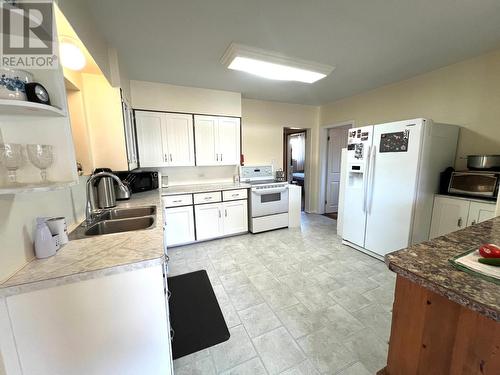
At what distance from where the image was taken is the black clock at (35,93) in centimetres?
80

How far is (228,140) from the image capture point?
3.71m

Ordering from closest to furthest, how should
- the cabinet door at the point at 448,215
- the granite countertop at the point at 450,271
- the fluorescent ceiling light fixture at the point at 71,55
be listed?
the granite countertop at the point at 450,271
the fluorescent ceiling light fixture at the point at 71,55
the cabinet door at the point at 448,215

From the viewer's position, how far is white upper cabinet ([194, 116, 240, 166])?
3.51m

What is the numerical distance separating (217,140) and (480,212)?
11.8ft

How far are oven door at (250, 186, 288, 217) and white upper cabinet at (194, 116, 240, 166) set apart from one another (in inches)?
32.1

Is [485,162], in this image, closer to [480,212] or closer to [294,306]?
[480,212]

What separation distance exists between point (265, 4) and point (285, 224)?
128 inches

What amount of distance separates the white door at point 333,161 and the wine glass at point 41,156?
4844 millimetres

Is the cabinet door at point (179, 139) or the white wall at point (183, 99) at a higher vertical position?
the white wall at point (183, 99)

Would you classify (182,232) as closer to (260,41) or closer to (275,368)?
(275,368)

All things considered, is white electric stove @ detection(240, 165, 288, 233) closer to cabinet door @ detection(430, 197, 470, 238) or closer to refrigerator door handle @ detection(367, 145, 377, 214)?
refrigerator door handle @ detection(367, 145, 377, 214)

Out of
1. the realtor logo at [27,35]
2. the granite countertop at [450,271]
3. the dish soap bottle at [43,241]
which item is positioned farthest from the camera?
the dish soap bottle at [43,241]

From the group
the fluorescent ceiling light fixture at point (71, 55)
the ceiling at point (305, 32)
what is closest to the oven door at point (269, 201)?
the ceiling at point (305, 32)

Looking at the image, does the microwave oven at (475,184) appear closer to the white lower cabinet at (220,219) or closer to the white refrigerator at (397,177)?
the white refrigerator at (397,177)
